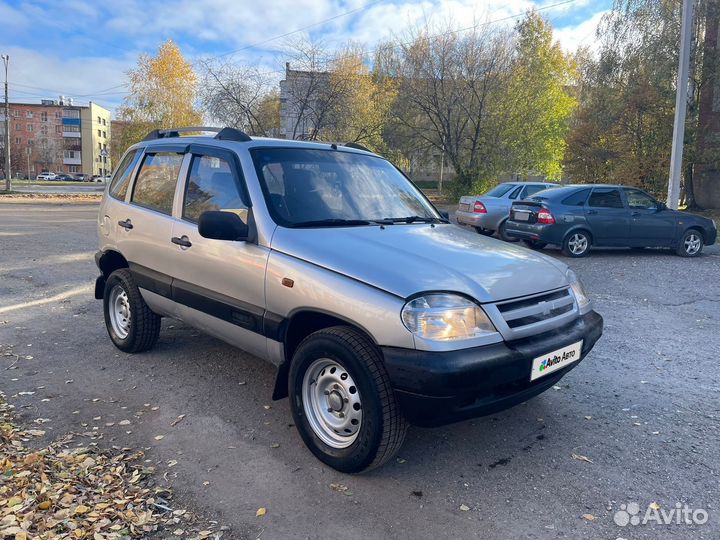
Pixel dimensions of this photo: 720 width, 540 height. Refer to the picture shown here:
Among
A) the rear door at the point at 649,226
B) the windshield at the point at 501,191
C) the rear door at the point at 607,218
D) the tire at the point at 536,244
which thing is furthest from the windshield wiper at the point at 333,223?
the windshield at the point at 501,191

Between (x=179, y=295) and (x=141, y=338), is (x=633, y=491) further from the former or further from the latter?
(x=141, y=338)

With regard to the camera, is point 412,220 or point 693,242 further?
point 693,242

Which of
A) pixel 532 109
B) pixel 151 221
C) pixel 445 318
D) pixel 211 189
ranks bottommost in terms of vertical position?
pixel 445 318

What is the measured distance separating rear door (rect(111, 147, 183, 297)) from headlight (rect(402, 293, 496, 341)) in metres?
2.36

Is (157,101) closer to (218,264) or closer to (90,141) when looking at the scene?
(218,264)

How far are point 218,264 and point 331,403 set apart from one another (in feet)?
4.42

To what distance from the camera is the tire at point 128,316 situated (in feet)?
16.3

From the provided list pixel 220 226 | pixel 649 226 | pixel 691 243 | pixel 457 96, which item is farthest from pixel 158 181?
pixel 457 96

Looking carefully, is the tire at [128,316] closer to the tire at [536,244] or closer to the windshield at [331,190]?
the windshield at [331,190]

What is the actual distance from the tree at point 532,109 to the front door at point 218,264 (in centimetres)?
2551

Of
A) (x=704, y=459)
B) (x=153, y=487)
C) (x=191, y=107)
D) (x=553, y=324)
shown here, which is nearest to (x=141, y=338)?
(x=153, y=487)

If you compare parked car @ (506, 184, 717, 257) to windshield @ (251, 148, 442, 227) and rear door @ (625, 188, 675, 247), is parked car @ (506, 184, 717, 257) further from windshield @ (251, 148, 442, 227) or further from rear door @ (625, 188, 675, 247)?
windshield @ (251, 148, 442, 227)

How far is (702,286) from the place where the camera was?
8727 mm

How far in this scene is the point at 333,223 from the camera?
3756mm
